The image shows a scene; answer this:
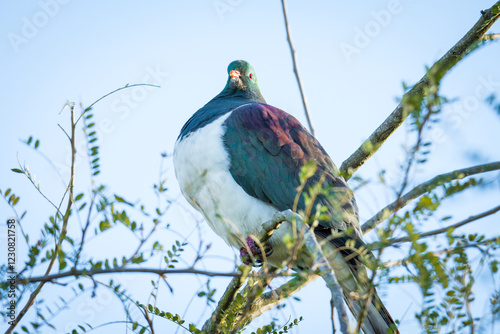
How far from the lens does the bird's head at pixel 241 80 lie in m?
5.43

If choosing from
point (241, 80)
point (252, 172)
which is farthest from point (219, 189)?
point (241, 80)

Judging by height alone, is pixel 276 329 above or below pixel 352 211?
below

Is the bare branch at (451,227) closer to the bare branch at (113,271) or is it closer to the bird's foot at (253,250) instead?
the bare branch at (113,271)

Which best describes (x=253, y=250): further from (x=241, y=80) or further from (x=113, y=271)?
(x=113, y=271)

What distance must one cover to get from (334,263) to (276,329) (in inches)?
28.5

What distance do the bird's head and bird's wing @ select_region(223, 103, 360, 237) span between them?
0.76m

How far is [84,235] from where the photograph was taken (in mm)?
2477

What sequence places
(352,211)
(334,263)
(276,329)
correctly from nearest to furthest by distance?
1. (276,329)
2. (334,263)
3. (352,211)

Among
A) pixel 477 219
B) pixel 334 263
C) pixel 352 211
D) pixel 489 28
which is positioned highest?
pixel 489 28

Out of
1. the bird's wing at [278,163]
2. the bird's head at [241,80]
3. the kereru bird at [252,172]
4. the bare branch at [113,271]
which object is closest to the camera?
the bare branch at [113,271]

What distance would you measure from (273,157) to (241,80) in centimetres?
133

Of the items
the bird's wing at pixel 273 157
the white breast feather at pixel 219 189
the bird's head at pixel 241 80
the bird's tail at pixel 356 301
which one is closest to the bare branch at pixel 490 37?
the bird's wing at pixel 273 157

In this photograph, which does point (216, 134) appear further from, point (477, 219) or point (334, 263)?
point (477, 219)

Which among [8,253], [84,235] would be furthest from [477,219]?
[8,253]
